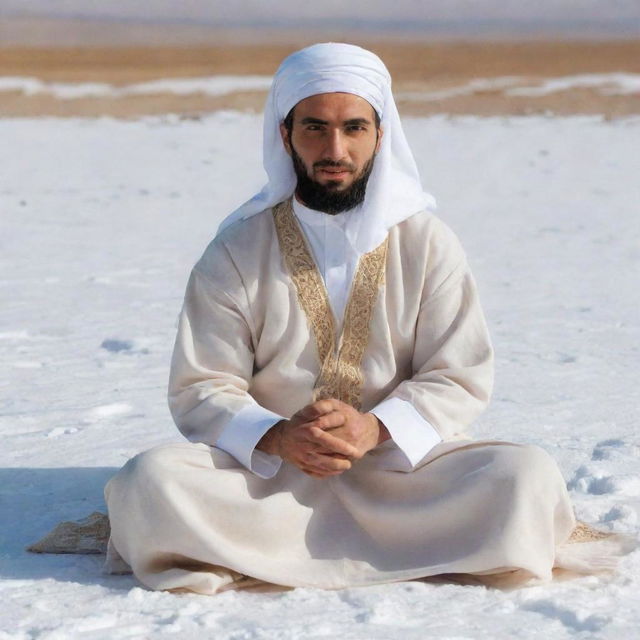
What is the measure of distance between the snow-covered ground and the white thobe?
11.8 inches

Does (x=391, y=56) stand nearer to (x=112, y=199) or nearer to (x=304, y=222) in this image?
(x=112, y=199)

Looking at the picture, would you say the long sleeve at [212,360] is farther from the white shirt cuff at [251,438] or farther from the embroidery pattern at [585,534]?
the embroidery pattern at [585,534]

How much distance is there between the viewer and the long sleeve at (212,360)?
10.6 ft

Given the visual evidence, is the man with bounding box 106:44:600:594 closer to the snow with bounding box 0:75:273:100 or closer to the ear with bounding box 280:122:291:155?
the ear with bounding box 280:122:291:155

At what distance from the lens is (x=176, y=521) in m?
3.05

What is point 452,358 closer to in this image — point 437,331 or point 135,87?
point 437,331

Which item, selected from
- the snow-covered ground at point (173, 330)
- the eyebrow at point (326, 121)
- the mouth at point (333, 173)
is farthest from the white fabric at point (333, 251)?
the snow-covered ground at point (173, 330)

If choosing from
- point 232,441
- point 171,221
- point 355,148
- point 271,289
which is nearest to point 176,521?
point 232,441

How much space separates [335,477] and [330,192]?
64cm

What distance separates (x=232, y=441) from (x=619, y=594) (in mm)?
891

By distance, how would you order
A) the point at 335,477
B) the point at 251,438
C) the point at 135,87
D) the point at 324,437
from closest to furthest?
the point at 324,437
the point at 251,438
the point at 335,477
the point at 135,87

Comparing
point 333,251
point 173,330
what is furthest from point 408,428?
point 173,330

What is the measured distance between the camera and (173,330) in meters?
6.04

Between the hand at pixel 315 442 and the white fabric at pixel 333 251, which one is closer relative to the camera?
the hand at pixel 315 442
